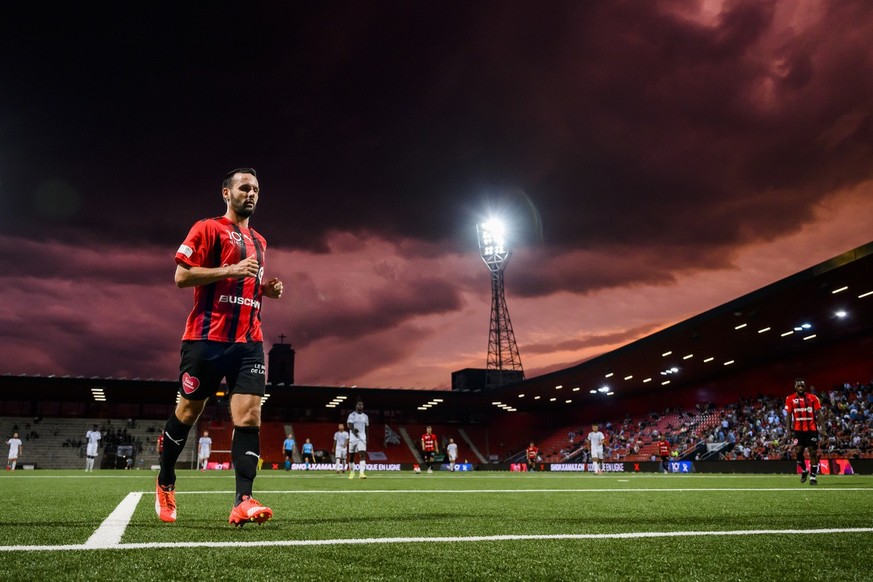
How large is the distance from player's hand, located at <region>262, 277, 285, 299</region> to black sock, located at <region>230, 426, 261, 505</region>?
0.95 m

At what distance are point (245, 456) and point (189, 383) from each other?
0.58 metres

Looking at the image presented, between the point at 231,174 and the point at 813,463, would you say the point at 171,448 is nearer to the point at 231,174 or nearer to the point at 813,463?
the point at 231,174

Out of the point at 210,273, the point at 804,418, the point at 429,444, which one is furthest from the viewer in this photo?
the point at 429,444

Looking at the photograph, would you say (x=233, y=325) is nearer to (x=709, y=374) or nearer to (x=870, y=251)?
(x=870, y=251)

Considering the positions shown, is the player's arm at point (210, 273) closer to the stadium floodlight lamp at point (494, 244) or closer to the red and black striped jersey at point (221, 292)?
the red and black striped jersey at point (221, 292)

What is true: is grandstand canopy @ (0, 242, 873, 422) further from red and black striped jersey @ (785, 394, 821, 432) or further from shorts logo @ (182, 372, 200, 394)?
shorts logo @ (182, 372, 200, 394)

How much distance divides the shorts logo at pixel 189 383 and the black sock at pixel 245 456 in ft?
1.23

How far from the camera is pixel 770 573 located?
231 cm

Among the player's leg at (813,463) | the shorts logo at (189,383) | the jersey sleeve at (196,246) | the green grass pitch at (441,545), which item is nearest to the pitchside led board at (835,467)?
the player's leg at (813,463)

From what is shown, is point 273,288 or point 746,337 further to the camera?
point 746,337

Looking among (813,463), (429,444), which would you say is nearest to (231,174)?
(813,463)

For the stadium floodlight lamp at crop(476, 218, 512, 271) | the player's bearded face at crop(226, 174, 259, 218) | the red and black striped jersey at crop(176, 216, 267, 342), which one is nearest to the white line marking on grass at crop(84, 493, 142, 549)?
the red and black striped jersey at crop(176, 216, 267, 342)

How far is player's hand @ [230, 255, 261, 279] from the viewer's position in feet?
12.5

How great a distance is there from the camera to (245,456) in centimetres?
389
